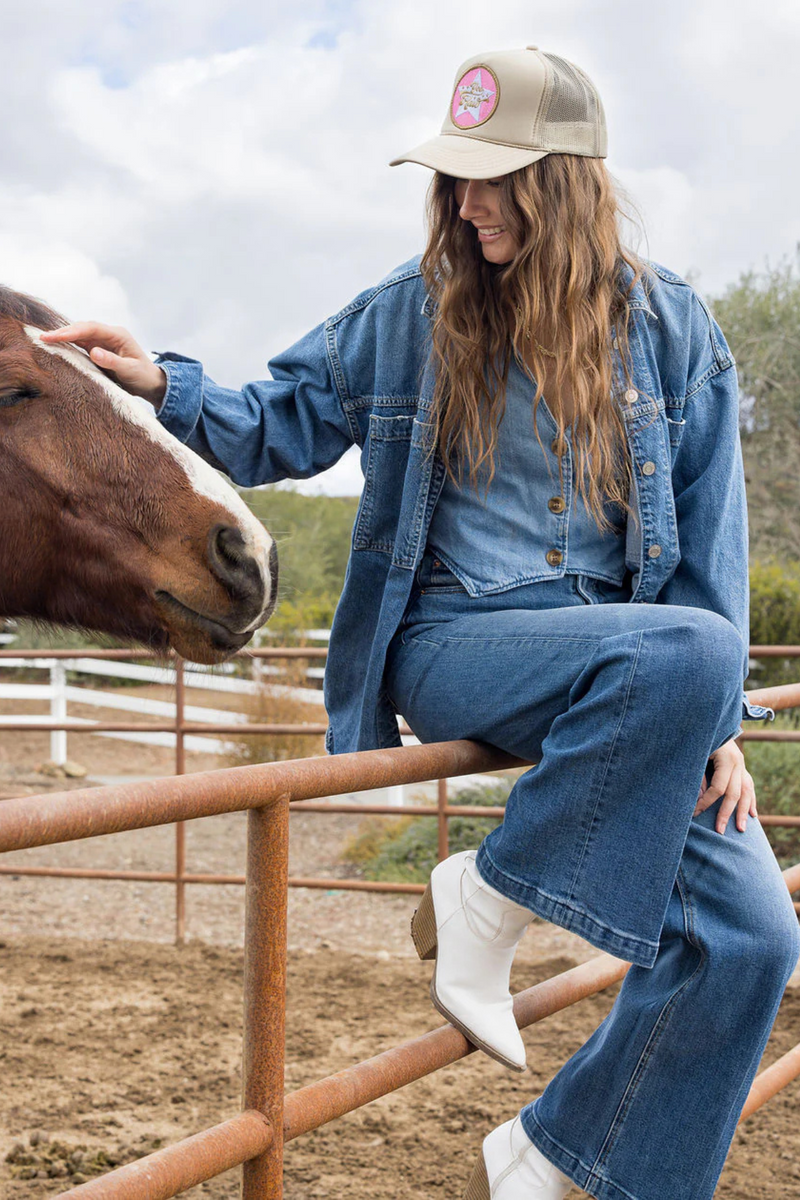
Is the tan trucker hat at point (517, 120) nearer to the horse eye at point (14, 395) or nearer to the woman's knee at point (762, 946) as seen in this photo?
the horse eye at point (14, 395)

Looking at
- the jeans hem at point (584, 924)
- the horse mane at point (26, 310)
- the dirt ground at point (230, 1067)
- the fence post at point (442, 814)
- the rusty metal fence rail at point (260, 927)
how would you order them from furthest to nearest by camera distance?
the fence post at point (442, 814)
the dirt ground at point (230, 1067)
the horse mane at point (26, 310)
the jeans hem at point (584, 924)
the rusty metal fence rail at point (260, 927)

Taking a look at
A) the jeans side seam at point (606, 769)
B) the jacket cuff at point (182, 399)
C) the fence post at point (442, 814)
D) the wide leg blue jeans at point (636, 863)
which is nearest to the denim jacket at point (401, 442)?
the jacket cuff at point (182, 399)

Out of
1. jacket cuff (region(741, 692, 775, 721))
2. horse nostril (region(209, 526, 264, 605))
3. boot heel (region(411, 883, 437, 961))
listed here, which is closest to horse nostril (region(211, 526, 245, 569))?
horse nostril (region(209, 526, 264, 605))

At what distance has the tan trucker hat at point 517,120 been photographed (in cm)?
160

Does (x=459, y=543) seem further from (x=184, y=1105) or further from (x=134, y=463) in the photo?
(x=184, y=1105)

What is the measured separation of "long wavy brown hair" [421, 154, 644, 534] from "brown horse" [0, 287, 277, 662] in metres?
0.39

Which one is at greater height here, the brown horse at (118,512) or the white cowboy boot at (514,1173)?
the brown horse at (118,512)

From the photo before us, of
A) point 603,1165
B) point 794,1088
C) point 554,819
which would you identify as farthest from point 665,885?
point 794,1088

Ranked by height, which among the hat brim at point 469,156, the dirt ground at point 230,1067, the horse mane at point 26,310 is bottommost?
the dirt ground at point 230,1067

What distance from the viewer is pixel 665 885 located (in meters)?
1.34

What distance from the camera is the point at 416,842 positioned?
7.09 m

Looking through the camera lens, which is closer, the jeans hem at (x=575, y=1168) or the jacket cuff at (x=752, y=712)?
the jeans hem at (x=575, y=1168)

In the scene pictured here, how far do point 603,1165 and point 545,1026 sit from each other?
271cm

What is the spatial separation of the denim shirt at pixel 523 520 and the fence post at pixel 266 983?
23.8 inches
